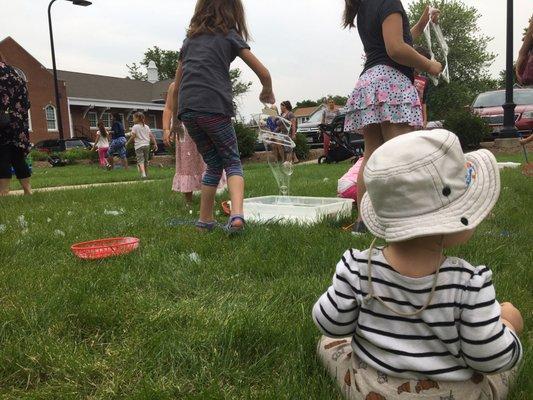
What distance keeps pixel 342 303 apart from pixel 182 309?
3.22 feet

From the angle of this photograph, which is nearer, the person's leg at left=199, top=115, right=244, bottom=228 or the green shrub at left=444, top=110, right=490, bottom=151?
the person's leg at left=199, top=115, right=244, bottom=228

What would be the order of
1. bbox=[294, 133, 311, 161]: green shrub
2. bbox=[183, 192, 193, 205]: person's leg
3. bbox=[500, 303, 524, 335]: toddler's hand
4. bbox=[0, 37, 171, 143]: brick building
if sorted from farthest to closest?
bbox=[0, 37, 171, 143]: brick building
bbox=[294, 133, 311, 161]: green shrub
bbox=[183, 192, 193, 205]: person's leg
bbox=[500, 303, 524, 335]: toddler's hand

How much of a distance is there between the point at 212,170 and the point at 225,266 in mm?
1172

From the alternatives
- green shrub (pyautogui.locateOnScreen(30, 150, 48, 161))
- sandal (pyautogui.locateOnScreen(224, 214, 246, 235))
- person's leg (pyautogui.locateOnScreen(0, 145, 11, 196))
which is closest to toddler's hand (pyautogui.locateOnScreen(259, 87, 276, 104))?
sandal (pyautogui.locateOnScreen(224, 214, 246, 235))

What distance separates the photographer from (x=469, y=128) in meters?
13.1

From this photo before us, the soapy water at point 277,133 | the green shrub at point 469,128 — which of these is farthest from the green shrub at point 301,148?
the soapy water at point 277,133

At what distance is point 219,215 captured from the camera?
470 cm

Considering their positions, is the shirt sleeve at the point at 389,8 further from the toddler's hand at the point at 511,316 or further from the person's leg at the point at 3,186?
the person's leg at the point at 3,186

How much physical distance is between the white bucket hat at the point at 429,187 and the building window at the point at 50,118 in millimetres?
40476

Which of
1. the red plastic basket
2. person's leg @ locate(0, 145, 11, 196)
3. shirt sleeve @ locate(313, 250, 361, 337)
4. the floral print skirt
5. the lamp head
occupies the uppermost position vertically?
the lamp head

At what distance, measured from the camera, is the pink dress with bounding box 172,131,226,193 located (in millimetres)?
5285

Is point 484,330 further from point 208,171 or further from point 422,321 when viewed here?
point 208,171

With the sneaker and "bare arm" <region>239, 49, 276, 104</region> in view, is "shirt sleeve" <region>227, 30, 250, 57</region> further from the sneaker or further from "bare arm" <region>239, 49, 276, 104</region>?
the sneaker

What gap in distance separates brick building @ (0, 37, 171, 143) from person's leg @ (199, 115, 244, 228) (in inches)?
1445
